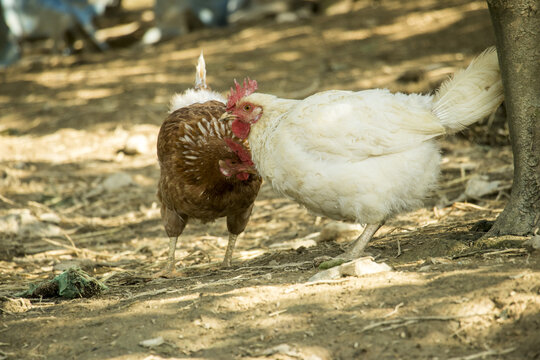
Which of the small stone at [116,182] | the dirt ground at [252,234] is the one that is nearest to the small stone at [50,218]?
the dirt ground at [252,234]

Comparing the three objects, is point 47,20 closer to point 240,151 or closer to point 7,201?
point 7,201

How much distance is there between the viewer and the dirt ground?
262cm

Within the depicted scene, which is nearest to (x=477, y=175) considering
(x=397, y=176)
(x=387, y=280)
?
(x=397, y=176)

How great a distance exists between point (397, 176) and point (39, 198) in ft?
14.7

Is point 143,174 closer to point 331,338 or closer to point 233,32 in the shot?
point 331,338

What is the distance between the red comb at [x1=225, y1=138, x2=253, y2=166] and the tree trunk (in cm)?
160

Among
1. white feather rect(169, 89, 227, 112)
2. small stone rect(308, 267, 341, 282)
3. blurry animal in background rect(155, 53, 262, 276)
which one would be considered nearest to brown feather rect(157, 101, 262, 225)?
blurry animal in background rect(155, 53, 262, 276)

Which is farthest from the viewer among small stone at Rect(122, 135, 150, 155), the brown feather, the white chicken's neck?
small stone at Rect(122, 135, 150, 155)

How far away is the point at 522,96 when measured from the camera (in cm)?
335

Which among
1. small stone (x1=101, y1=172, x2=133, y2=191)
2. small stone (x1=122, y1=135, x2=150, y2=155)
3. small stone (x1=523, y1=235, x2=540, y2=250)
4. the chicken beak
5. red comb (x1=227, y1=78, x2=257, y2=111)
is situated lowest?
small stone (x1=101, y1=172, x2=133, y2=191)

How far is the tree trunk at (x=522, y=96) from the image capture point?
130 inches

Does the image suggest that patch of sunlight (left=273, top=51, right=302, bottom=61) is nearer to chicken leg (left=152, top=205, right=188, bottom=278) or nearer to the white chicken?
chicken leg (left=152, top=205, right=188, bottom=278)

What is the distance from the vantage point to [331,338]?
258 centimetres

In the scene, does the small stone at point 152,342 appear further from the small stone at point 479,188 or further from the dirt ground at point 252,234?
the small stone at point 479,188
